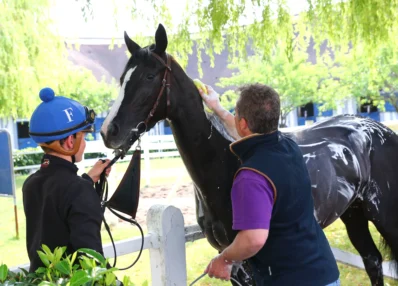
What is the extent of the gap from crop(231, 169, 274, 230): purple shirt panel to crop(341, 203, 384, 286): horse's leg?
8.69 feet

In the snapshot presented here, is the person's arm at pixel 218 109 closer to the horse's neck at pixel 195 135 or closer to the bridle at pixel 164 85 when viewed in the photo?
the horse's neck at pixel 195 135

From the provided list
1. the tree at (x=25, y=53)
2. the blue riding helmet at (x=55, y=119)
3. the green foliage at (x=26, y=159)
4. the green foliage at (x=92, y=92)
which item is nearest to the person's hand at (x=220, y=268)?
the blue riding helmet at (x=55, y=119)

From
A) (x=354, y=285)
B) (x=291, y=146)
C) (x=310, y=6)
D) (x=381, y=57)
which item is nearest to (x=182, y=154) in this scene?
(x=291, y=146)

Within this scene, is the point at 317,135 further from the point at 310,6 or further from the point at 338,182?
the point at 310,6

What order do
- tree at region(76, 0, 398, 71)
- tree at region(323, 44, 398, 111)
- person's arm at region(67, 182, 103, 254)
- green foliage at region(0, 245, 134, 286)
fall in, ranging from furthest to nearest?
1. tree at region(323, 44, 398, 111)
2. tree at region(76, 0, 398, 71)
3. person's arm at region(67, 182, 103, 254)
4. green foliage at region(0, 245, 134, 286)

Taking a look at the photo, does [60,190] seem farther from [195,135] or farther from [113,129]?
[195,135]

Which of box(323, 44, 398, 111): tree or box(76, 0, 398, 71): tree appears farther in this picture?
box(323, 44, 398, 111): tree

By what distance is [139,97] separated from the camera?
274cm

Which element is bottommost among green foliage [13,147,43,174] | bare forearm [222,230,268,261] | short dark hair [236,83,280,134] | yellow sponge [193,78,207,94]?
green foliage [13,147,43,174]

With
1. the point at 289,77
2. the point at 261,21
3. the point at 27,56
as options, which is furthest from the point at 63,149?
the point at 289,77

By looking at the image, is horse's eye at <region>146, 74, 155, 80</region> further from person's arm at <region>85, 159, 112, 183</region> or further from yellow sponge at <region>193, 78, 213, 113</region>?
person's arm at <region>85, 159, 112, 183</region>

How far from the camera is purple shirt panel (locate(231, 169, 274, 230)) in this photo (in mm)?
1782

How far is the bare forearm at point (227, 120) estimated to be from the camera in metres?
2.88

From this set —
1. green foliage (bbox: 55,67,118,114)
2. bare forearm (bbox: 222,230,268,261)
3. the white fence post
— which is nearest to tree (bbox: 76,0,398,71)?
the white fence post
